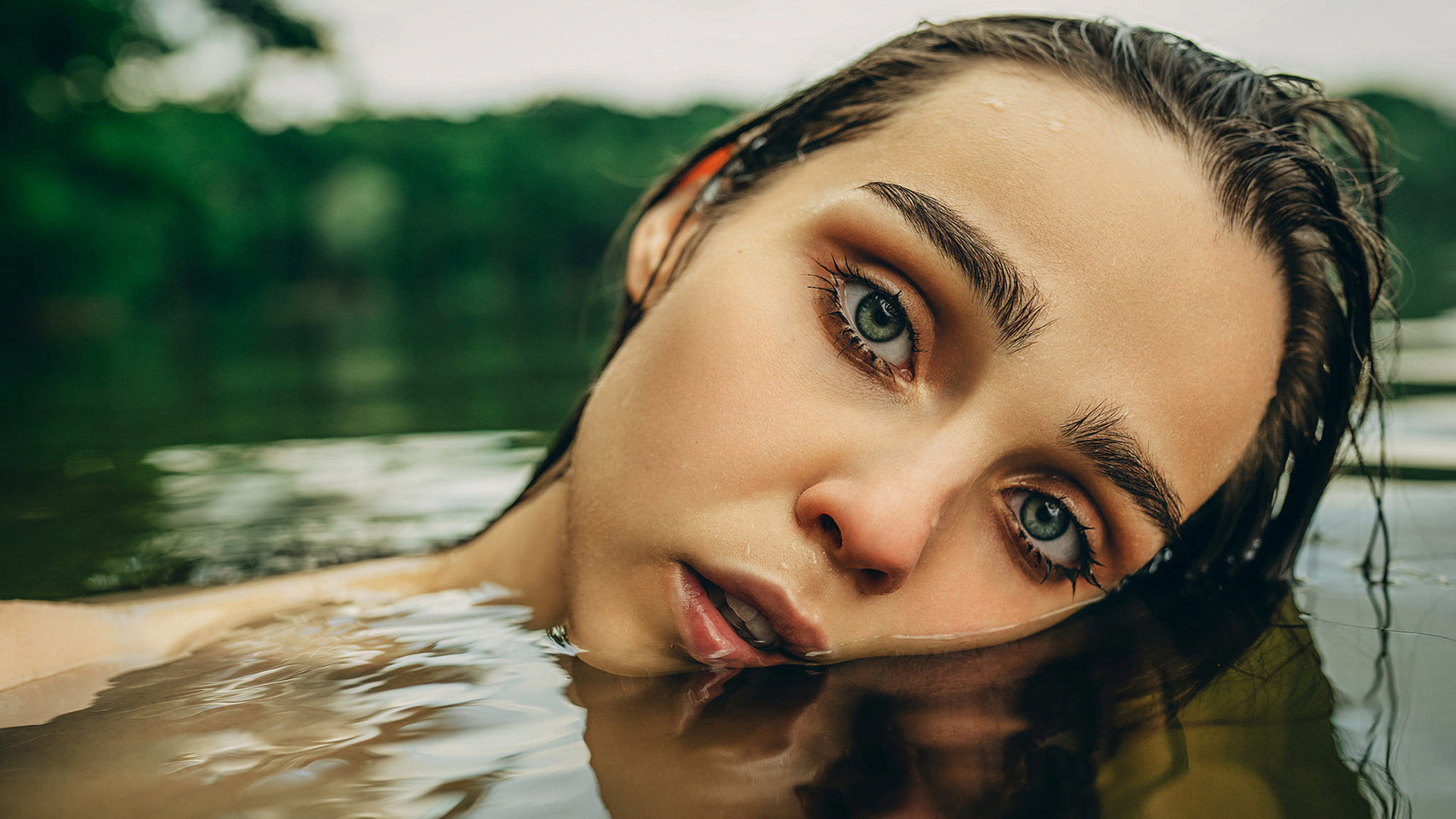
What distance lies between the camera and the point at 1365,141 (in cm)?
201

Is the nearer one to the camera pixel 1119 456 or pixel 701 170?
pixel 1119 456

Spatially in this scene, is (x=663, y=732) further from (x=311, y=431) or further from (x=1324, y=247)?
(x=311, y=431)

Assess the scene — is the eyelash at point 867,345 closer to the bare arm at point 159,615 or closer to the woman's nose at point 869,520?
the woman's nose at point 869,520

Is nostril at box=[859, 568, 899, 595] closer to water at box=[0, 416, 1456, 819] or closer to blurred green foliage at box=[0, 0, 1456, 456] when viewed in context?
water at box=[0, 416, 1456, 819]

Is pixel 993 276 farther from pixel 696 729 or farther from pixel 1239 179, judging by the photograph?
pixel 696 729

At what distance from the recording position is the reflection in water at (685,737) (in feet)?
3.53

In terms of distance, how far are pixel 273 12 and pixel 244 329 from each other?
12396 mm

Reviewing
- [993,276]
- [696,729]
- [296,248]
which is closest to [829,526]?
[696,729]

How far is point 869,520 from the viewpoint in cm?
134

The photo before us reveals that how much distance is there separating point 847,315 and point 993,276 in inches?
9.3

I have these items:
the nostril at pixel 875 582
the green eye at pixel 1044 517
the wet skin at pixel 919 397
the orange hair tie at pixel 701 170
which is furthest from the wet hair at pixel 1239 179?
the nostril at pixel 875 582

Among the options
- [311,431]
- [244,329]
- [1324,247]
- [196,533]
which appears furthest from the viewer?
[244,329]

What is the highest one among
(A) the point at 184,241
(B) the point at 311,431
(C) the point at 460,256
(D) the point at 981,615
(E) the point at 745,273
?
(E) the point at 745,273

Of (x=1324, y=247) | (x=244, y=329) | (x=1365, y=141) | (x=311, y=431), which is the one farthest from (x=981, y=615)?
(x=244, y=329)
